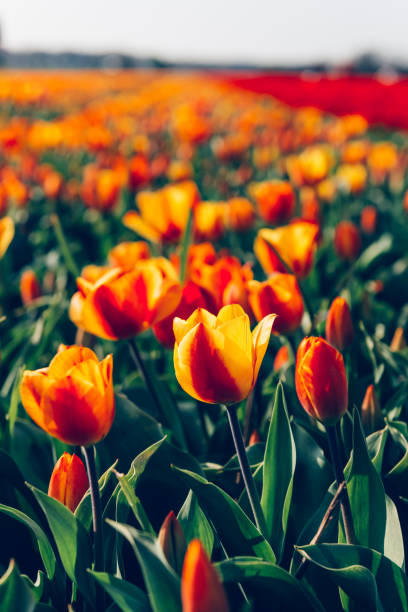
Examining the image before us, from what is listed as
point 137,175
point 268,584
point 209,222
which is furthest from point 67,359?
point 137,175

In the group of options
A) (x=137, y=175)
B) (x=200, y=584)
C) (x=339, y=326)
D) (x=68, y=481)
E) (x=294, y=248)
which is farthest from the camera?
(x=137, y=175)

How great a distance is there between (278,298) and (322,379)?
0.93ft

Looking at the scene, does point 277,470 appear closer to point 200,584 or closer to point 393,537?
point 393,537

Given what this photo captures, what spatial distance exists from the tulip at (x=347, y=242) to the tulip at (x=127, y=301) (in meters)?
1.02

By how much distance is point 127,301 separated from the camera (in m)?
1.05

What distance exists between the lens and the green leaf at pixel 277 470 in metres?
0.92

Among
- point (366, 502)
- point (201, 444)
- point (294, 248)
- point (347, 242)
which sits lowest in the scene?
point (201, 444)

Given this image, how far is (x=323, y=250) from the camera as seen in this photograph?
228cm

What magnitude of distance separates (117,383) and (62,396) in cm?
77

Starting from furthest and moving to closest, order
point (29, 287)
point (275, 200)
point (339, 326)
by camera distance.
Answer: point (275, 200), point (29, 287), point (339, 326)

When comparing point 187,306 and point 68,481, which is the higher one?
point 187,306

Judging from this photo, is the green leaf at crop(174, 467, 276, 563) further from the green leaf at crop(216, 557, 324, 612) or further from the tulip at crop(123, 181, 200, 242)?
the tulip at crop(123, 181, 200, 242)

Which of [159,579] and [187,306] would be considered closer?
[159,579]

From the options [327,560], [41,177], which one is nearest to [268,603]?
[327,560]
